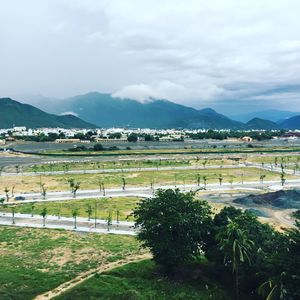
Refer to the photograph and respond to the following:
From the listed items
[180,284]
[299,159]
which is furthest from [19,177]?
[299,159]

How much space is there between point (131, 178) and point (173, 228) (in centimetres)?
6885

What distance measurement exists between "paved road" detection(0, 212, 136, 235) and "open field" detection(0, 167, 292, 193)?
27396mm

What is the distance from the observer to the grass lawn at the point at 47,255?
1567 inches

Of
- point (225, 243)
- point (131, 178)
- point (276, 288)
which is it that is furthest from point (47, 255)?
point (131, 178)

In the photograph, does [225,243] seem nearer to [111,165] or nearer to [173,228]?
[173,228]

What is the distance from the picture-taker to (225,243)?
36250 millimetres

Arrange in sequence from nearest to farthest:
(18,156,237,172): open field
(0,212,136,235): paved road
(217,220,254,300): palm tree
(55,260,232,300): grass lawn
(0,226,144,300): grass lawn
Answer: (217,220,254,300): palm tree → (55,260,232,300): grass lawn → (0,226,144,300): grass lawn → (0,212,136,235): paved road → (18,156,237,172): open field

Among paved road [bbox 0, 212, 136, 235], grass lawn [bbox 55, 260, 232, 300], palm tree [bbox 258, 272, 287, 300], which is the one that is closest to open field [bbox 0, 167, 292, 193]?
paved road [bbox 0, 212, 136, 235]

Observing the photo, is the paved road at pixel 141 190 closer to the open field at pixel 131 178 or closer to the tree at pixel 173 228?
the open field at pixel 131 178

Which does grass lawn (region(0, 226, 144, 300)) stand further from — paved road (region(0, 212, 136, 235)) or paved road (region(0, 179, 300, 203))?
paved road (region(0, 179, 300, 203))

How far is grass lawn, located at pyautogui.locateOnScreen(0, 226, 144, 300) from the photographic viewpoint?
1567 inches

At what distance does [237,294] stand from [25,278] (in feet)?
67.3

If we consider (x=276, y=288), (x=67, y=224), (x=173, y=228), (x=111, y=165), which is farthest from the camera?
(x=111, y=165)

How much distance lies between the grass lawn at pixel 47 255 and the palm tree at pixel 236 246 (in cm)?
1515
